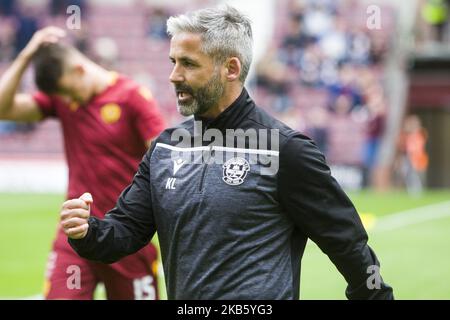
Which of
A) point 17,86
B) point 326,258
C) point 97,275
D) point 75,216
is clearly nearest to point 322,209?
point 75,216

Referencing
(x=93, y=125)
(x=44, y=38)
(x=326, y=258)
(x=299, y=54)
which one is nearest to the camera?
(x=44, y=38)

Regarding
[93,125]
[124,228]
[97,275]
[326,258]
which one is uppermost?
[93,125]

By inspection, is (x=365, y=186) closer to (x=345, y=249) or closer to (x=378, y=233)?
(x=378, y=233)

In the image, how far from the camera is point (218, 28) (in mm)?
4078

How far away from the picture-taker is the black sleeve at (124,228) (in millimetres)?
4070

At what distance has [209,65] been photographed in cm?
409

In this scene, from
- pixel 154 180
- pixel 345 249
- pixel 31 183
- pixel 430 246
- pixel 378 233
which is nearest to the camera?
pixel 345 249

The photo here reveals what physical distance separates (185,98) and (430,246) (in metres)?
10.3

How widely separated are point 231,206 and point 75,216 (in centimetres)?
68

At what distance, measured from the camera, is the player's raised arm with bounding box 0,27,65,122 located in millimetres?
6059

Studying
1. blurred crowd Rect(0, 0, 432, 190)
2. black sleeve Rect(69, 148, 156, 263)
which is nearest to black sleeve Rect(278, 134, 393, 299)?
black sleeve Rect(69, 148, 156, 263)

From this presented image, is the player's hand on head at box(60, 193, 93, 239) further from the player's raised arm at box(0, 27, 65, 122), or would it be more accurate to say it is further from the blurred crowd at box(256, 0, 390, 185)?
the blurred crowd at box(256, 0, 390, 185)

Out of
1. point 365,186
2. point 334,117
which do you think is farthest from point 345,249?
point 334,117

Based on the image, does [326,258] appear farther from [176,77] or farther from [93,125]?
[176,77]
